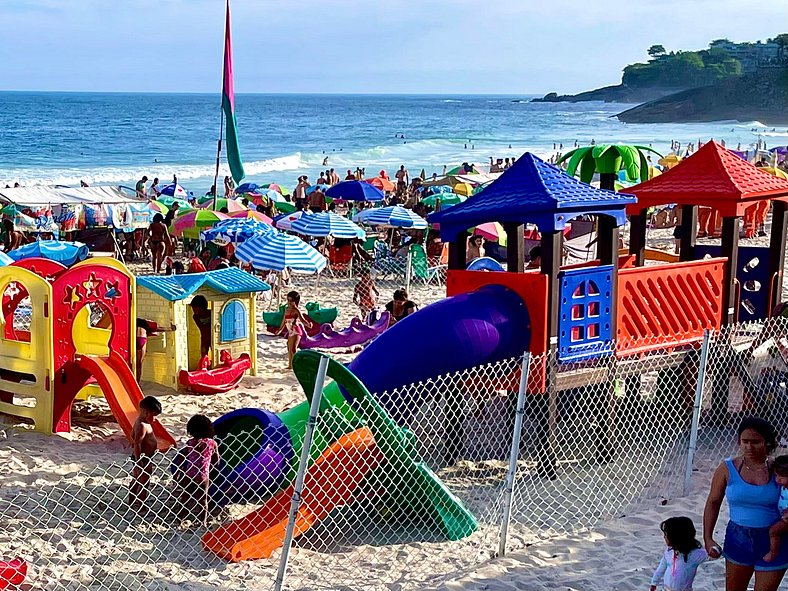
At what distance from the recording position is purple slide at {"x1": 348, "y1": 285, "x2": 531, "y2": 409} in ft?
23.8

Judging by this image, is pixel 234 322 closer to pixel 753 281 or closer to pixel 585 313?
pixel 585 313

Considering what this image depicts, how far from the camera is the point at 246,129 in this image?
93.9m

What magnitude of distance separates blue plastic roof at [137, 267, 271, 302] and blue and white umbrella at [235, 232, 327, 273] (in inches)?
82.7

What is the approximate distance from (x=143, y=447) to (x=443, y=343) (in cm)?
233

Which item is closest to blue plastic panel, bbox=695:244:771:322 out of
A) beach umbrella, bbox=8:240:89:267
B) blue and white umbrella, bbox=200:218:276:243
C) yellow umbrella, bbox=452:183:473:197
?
blue and white umbrella, bbox=200:218:276:243

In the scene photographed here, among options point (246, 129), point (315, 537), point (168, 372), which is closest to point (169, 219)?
point (168, 372)

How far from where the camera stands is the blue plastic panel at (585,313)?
25.2ft

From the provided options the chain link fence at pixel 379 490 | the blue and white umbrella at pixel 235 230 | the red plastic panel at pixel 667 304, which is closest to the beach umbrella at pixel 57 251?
the blue and white umbrella at pixel 235 230

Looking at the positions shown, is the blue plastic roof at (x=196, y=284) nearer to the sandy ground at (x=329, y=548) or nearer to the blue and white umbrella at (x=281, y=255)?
the blue and white umbrella at (x=281, y=255)

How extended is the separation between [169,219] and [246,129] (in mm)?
74827

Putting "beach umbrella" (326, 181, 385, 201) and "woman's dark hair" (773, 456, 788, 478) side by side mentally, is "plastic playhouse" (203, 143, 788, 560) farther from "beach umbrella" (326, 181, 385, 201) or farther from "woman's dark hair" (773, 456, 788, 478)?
"beach umbrella" (326, 181, 385, 201)

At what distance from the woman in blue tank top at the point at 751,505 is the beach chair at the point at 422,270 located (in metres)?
12.2

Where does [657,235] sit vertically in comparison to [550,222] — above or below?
below

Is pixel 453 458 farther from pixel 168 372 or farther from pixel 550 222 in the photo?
pixel 168 372
